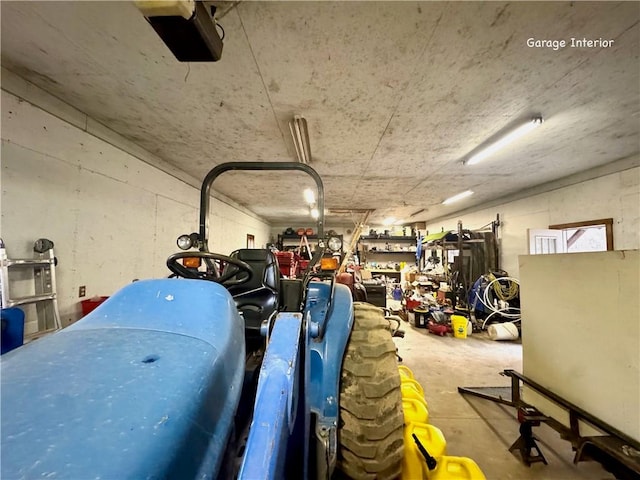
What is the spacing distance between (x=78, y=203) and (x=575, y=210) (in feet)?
23.4

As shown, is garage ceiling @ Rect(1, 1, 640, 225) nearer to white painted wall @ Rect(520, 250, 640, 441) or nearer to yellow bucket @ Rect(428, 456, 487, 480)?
white painted wall @ Rect(520, 250, 640, 441)

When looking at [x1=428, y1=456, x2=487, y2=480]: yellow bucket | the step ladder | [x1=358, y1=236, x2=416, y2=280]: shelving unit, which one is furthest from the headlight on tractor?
[x1=358, y1=236, x2=416, y2=280]: shelving unit

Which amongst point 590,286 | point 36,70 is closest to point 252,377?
point 590,286

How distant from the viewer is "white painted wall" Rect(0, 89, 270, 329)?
2125 mm

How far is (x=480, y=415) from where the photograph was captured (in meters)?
2.51

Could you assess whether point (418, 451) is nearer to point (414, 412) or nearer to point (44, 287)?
point (414, 412)

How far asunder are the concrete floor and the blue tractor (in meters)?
1.42

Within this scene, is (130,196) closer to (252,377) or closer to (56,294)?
(56,294)

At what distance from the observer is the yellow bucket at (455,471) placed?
1.30 meters

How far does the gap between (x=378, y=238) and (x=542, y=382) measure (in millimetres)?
10394

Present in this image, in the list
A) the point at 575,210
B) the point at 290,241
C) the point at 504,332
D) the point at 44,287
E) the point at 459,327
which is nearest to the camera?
the point at 44,287

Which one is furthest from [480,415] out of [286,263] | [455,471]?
[286,263]

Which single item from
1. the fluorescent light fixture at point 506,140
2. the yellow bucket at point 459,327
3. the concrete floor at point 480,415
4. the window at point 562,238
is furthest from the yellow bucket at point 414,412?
the window at point 562,238

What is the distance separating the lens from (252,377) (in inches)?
50.5
